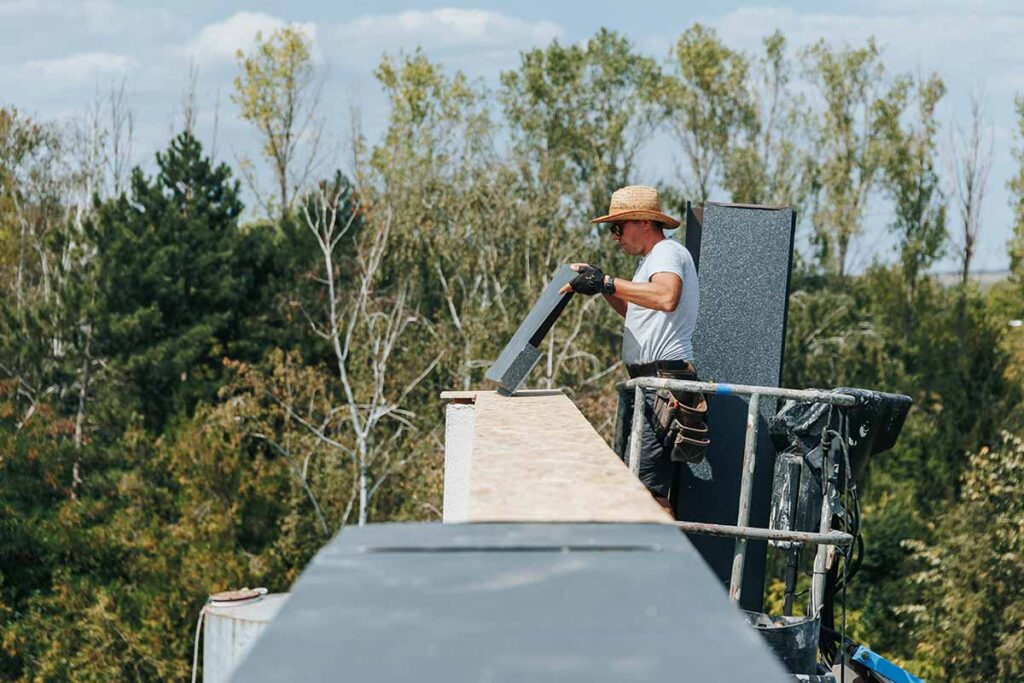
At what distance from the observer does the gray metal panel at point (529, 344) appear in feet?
19.0

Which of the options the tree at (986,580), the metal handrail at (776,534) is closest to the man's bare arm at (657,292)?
the metal handrail at (776,534)

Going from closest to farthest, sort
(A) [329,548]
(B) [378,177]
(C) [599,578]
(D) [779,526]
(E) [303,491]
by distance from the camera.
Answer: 1. (C) [599,578]
2. (A) [329,548]
3. (D) [779,526]
4. (E) [303,491]
5. (B) [378,177]

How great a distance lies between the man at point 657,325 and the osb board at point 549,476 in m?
0.56

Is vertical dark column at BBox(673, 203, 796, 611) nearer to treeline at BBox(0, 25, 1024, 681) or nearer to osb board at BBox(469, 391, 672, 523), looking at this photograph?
osb board at BBox(469, 391, 672, 523)

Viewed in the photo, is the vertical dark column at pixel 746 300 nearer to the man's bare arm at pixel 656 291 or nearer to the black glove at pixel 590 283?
the black glove at pixel 590 283

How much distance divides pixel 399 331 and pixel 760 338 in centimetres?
2733

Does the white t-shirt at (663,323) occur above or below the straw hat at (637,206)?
below

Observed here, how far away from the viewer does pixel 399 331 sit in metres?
33.6

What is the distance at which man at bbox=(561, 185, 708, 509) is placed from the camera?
5.27m

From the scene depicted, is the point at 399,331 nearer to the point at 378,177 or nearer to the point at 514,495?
the point at 378,177

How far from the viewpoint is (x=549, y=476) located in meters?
→ 3.22

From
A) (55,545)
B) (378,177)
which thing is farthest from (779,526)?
(378,177)

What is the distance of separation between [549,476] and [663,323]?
233 centimetres

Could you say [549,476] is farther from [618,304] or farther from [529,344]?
[618,304]
